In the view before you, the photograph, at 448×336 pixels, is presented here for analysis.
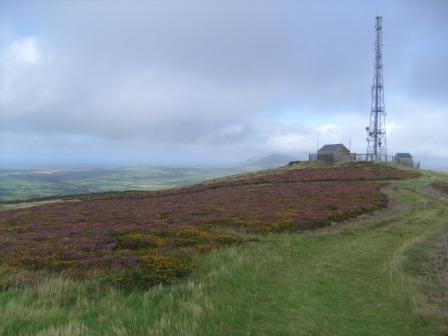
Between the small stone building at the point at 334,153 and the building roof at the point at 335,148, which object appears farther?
the building roof at the point at 335,148

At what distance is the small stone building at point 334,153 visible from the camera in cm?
11594

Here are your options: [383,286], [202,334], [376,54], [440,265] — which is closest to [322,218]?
[440,265]

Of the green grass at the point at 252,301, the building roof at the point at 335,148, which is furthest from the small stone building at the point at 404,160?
the green grass at the point at 252,301

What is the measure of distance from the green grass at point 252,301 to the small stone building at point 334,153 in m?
102

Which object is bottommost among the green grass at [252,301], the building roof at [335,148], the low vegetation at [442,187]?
the green grass at [252,301]

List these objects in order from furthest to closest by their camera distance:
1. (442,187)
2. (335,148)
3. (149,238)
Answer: (335,148)
(442,187)
(149,238)

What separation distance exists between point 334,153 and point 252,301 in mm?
112004

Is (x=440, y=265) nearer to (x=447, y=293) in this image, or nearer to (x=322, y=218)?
(x=447, y=293)

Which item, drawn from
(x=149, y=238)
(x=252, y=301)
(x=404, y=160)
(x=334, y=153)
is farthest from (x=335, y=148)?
(x=252, y=301)

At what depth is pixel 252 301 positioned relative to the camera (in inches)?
421

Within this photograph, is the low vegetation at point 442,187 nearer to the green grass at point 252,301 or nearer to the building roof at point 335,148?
the green grass at point 252,301

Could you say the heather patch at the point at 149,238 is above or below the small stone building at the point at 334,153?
below

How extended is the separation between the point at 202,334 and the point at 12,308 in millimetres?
5019

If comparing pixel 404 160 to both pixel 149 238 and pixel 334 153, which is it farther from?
pixel 149 238
